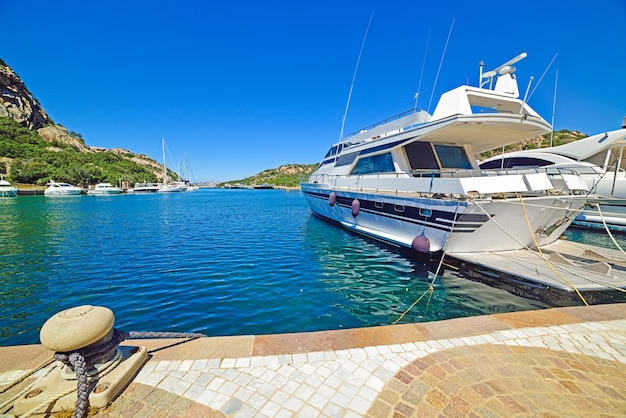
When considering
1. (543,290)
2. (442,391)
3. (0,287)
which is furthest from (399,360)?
(0,287)

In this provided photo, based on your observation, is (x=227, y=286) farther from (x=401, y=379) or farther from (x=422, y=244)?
(x=422, y=244)

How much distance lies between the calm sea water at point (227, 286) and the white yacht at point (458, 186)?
1.46 meters

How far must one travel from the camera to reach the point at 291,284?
782cm

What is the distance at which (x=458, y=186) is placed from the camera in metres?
8.28

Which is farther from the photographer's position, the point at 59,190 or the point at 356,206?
the point at 59,190

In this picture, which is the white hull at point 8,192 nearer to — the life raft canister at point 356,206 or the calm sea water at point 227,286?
the calm sea water at point 227,286

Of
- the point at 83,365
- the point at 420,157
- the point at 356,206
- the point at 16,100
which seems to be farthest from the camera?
the point at 16,100

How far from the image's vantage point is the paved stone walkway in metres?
2.57

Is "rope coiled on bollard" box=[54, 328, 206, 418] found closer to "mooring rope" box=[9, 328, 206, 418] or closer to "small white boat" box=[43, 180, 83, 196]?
"mooring rope" box=[9, 328, 206, 418]

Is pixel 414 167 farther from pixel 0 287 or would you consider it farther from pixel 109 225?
pixel 109 225

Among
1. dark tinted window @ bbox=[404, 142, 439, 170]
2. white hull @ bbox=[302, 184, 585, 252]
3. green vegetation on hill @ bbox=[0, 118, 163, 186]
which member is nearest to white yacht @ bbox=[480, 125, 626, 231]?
dark tinted window @ bbox=[404, 142, 439, 170]

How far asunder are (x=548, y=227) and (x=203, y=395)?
471 inches

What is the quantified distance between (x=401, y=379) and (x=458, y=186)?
6.94 meters

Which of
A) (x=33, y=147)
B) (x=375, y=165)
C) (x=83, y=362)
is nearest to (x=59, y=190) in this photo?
(x=33, y=147)
